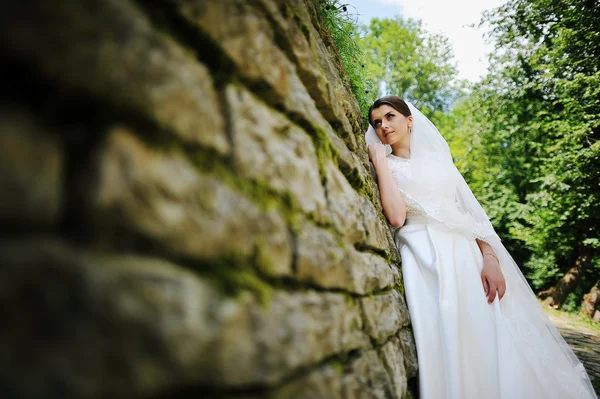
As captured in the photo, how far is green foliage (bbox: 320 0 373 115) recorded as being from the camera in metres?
2.01

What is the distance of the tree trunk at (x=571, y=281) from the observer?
10.4 m

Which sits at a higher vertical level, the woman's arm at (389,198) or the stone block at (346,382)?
the woman's arm at (389,198)

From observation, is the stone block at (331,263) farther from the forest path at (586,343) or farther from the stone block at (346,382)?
the forest path at (586,343)

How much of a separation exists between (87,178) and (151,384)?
35 cm

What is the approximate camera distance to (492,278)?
2.43 meters

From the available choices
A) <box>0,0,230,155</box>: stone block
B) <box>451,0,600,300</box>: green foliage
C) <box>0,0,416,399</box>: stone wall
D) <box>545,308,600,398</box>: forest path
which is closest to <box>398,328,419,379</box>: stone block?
<box>0,0,416,399</box>: stone wall

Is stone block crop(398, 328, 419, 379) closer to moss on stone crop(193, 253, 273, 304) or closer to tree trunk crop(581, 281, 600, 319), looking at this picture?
moss on stone crop(193, 253, 273, 304)

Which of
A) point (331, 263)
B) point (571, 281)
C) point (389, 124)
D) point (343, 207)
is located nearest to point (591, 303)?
point (571, 281)

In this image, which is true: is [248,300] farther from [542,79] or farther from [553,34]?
[553,34]

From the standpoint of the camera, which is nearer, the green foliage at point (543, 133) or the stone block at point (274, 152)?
the stone block at point (274, 152)

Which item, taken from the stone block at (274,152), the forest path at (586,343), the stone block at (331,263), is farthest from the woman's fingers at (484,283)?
the forest path at (586,343)

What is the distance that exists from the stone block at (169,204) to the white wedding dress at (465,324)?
1670 millimetres

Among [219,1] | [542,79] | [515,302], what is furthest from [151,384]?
[542,79]

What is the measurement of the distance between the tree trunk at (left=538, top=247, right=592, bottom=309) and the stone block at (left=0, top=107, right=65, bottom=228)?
14.4 metres
